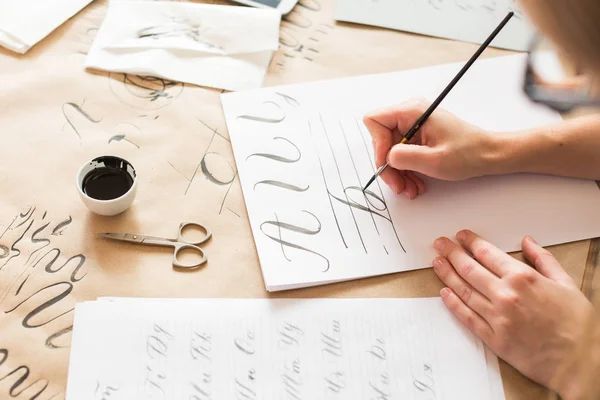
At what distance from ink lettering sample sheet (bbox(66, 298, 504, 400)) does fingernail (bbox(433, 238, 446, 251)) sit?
0.08 m

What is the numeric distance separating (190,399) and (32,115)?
425 mm

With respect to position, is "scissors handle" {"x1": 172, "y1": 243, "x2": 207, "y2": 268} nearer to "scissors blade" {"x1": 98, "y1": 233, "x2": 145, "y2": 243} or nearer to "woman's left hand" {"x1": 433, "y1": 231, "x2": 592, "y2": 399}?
"scissors blade" {"x1": 98, "y1": 233, "x2": 145, "y2": 243}

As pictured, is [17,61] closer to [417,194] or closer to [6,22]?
[6,22]

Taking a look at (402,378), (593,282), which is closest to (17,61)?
(402,378)

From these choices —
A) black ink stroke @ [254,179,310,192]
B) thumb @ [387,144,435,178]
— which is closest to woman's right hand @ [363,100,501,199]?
thumb @ [387,144,435,178]

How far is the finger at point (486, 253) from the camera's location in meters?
0.65

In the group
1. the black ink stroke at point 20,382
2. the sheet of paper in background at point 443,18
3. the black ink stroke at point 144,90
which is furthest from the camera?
the sheet of paper in background at point 443,18

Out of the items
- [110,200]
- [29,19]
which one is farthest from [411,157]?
[29,19]

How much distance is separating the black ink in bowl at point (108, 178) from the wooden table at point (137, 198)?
0.03 m

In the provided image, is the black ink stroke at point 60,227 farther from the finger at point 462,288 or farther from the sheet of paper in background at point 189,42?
the finger at point 462,288

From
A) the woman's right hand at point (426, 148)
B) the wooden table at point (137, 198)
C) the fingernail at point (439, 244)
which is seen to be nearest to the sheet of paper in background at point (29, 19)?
the wooden table at point (137, 198)

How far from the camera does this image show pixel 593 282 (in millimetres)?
671

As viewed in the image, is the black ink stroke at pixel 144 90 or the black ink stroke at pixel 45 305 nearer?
the black ink stroke at pixel 45 305

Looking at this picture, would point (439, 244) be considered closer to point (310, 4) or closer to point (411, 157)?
point (411, 157)
